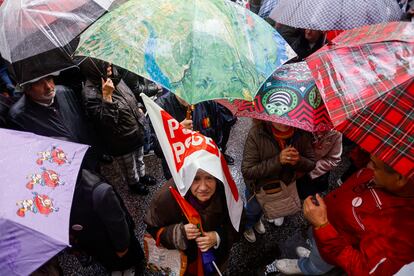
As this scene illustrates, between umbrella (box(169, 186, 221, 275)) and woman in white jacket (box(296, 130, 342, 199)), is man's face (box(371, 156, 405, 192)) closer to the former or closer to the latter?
woman in white jacket (box(296, 130, 342, 199))

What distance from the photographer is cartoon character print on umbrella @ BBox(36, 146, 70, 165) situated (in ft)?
5.80

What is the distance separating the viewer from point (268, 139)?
273 cm

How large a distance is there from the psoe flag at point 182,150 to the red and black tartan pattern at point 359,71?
0.78 m

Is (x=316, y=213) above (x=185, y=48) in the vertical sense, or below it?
below

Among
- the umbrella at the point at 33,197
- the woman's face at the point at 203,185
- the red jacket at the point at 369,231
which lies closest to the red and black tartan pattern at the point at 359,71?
the red jacket at the point at 369,231

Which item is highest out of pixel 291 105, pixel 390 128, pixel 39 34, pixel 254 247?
pixel 39 34

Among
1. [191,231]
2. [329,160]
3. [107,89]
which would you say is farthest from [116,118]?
[329,160]

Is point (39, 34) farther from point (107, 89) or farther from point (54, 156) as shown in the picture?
point (54, 156)

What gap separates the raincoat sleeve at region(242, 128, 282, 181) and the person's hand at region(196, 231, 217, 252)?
792 millimetres

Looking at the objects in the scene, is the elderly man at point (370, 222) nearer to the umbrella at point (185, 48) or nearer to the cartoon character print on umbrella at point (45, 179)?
the umbrella at point (185, 48)

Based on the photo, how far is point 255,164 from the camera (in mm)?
2799

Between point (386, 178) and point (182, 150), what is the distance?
129 centimetres

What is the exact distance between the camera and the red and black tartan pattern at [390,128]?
148 cm

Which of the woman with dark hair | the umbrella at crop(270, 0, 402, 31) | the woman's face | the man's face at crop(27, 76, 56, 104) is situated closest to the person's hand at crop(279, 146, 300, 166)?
the woman with dark hair
